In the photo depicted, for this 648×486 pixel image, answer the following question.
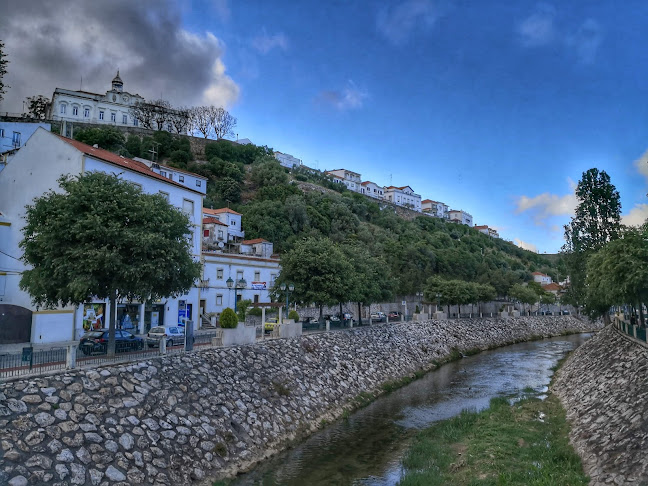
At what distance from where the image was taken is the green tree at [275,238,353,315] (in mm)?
37281

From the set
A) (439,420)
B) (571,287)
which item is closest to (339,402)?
(439,420)

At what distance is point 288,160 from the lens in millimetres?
159875

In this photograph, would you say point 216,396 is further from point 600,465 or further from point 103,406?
point 600,465

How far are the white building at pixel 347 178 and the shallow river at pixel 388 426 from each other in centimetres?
12330

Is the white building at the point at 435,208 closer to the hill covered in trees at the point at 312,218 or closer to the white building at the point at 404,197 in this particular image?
the white building at the point at 404,197

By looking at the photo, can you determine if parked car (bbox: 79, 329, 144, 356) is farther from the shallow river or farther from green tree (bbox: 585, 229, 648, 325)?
green tree (bbox: 585, 229, 648, 325)

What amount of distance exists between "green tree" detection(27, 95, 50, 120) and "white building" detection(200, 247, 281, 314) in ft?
254

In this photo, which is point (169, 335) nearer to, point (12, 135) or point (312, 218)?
point (12, 135)

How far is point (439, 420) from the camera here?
931 inches

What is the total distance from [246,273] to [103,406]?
3857 centimetres

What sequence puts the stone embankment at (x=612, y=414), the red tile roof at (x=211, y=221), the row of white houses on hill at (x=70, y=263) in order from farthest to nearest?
the red tile roof at (x=211, y=221)
the row of white houses on hill at (x=70, y=263)
the stone embankment at (x=612, y=414)

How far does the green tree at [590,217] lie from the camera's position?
50.1 metres

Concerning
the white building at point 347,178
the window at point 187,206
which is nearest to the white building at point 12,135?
the window at point 187,206

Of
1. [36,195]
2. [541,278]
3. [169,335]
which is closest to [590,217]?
[169,335]
